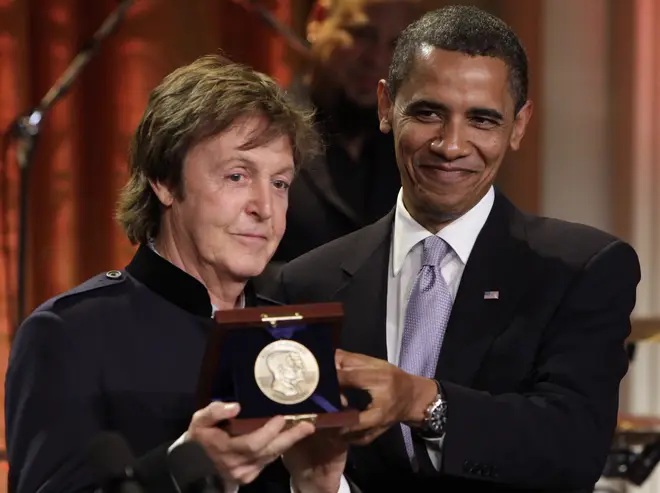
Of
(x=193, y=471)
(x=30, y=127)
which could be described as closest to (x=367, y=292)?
(x=193, y=471)

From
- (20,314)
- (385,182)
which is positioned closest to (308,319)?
(385,182)

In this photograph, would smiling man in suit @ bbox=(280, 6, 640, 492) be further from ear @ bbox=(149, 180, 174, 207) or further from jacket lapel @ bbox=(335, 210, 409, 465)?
ear @ bbox=(149, 180, 174, 207)

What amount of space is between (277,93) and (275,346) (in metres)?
0.46

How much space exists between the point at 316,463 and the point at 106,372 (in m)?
0.30

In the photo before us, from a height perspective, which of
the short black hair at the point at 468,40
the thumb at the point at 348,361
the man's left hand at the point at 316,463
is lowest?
the man's left hand at the point at 316,463

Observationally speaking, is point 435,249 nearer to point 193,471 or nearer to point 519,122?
point 519,122

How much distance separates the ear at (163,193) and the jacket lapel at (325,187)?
1.05 meters

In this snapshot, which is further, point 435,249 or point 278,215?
point 435,249

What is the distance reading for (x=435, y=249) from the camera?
6.56ft

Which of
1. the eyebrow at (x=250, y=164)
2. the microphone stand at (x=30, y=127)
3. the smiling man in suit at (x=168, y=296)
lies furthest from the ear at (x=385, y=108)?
the microphone stand at (x=30, y=127)

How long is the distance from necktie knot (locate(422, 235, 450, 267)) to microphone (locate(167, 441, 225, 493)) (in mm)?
768

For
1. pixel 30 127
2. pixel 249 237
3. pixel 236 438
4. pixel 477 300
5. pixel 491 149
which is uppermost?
pixel 30 127

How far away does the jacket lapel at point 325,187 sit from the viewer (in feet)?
9.39

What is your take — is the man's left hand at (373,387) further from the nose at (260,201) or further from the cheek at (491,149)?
the cheek at (491,149)
